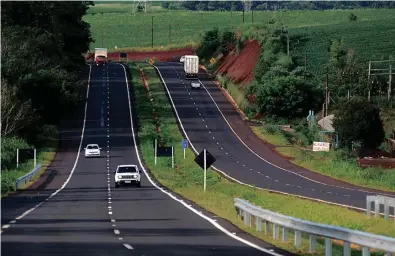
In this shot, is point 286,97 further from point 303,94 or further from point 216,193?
point 216,193

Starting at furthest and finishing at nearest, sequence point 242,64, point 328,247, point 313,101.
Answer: point 242,64 → point 313,101 → point 328,247

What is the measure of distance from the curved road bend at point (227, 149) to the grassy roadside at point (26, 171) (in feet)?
39.5

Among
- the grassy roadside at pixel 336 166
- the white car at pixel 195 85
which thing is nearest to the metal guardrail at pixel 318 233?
the grassy roadside at pixel 336 166

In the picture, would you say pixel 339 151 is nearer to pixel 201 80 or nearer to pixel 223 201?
pixel 223 201

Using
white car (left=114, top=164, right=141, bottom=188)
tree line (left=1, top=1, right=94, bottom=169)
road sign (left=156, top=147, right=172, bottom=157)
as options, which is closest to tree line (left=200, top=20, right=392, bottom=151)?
road sign (left=156, top=147, right=172, bottom=157)

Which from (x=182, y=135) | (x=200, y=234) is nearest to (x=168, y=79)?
(x=182, y=135)

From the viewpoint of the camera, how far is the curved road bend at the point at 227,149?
192 ft

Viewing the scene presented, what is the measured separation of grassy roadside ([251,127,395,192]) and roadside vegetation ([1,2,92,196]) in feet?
61.7

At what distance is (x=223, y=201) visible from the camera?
4166 centimetres

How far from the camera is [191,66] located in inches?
5679

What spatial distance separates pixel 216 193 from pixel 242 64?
99517mm

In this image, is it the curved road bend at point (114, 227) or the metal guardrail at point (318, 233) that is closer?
the metal guardrail at point (318, 233)

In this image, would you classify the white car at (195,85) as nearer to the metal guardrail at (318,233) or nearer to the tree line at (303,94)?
the tree line at (303,94)

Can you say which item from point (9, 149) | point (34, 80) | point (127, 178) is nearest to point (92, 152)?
point (9, 149)
